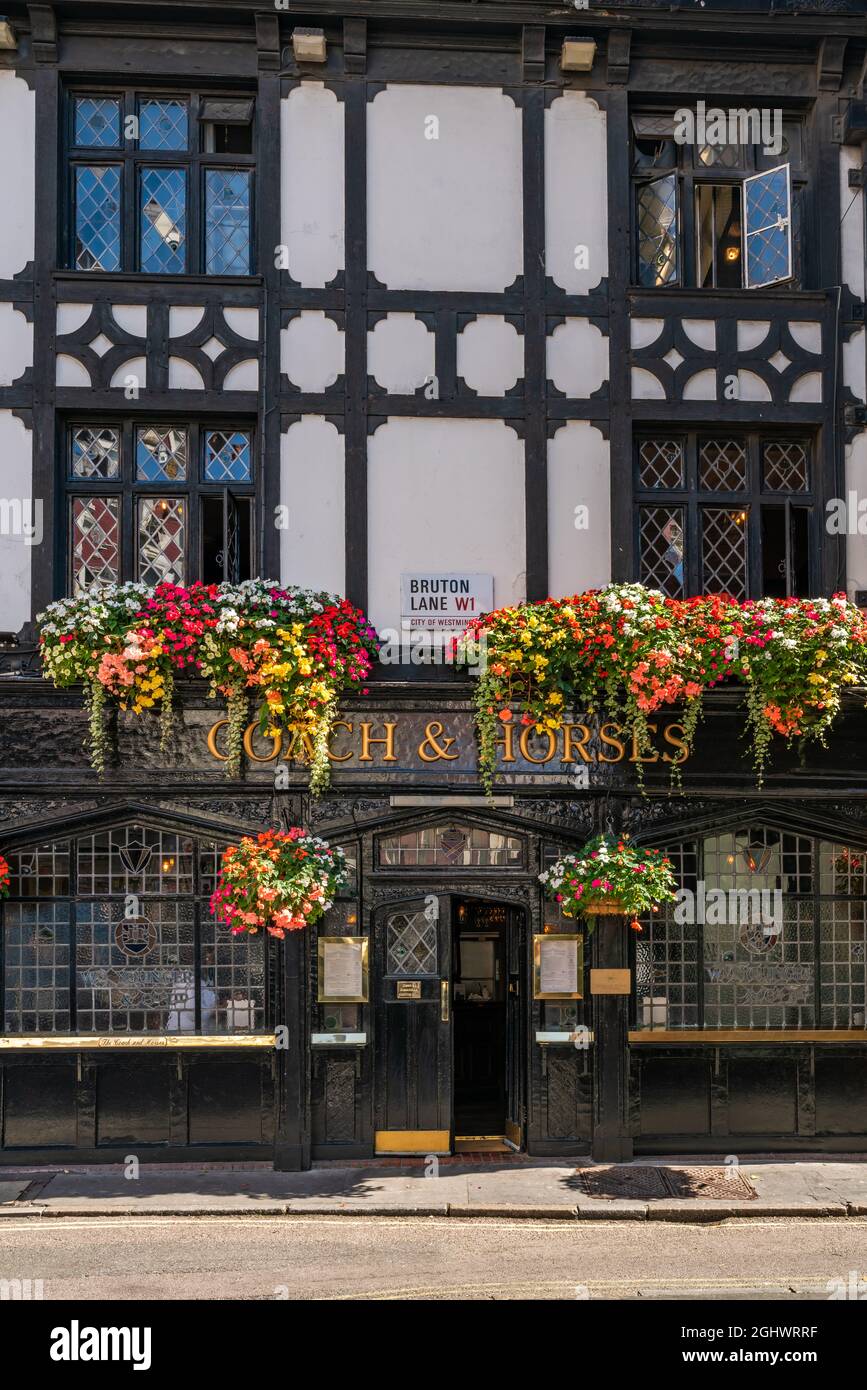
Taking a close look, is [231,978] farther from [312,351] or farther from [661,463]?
[661,463]

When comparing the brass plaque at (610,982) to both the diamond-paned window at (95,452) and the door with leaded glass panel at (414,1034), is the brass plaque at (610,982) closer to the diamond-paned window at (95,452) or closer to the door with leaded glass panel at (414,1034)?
the door with leaded glass panel at (414,1034)

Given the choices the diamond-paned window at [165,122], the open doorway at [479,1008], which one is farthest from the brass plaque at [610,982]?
the diamond-paned window at [165,122]

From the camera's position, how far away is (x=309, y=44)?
11922 millimetres

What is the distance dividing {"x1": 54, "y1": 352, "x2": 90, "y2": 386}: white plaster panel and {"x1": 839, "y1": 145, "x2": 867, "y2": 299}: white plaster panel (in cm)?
738

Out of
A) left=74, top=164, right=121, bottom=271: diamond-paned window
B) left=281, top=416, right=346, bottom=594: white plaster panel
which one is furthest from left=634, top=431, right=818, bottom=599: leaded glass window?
left=74, top=164, right=121, bottom=271: diamond-paned window

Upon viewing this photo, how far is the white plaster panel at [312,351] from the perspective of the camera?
12.0m

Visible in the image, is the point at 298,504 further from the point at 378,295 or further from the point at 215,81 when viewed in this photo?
the point at 215,81

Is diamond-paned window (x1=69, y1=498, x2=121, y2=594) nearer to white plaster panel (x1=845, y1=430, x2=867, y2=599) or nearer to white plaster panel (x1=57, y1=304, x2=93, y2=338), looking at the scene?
white plaster panel (x1=57, y1=304, x2=93, y2=338)

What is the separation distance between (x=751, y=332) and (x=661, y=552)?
2303mm

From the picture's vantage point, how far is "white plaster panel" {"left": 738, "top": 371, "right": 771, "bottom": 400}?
1238 centimetres

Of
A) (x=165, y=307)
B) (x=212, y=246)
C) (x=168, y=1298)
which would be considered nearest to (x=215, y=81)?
(x=212, y=246)

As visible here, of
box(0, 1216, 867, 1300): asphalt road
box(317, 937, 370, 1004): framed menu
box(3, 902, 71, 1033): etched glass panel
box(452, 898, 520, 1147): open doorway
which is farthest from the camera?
box(452, 898, 520, 1147): open doorway

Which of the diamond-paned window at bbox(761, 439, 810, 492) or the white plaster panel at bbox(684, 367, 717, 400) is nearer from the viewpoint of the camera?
the white plaster panel at bbox(684, 367, 717, 400)

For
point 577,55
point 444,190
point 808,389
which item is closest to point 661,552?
point 808,389
